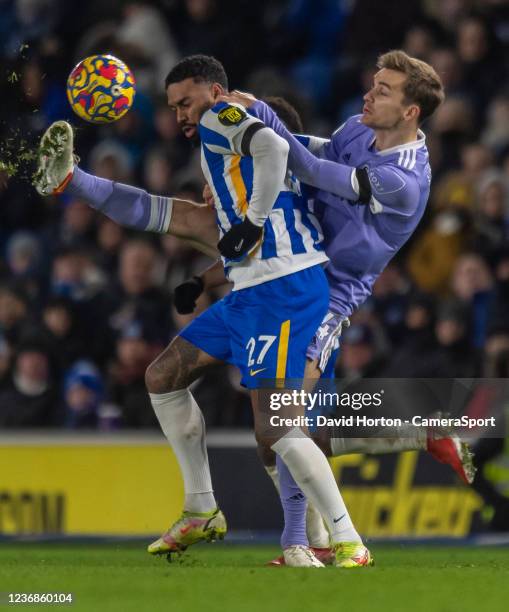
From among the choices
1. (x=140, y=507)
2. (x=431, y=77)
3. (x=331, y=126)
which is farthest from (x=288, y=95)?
(x=431, y=77)

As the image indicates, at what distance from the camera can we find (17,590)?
520 centimetres

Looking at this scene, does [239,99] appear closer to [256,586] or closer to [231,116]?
[231,116]

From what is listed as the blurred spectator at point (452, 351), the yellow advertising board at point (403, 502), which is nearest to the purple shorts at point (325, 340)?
the yellow advertising board at point (403, 502)

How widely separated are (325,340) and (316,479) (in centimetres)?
75

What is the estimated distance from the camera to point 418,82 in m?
6.41

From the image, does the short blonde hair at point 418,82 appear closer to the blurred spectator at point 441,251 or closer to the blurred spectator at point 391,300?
the blurred spectator at point 391,300

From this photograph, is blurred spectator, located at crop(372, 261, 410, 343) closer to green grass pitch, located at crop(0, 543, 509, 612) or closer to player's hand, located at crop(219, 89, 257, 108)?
green grass pitch, located at crop(0, 543, 509, 612)

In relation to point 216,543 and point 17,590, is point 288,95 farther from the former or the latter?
point 17,590

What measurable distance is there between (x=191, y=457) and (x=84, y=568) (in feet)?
2.36

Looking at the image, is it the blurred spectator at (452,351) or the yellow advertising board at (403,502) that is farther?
the blurred spectator at (452,351)

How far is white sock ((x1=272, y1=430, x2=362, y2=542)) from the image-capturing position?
5883 mm

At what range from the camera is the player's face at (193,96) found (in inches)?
244

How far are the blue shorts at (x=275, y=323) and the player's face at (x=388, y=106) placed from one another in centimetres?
70

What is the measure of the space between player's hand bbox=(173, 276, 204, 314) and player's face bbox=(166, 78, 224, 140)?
0.80 metres
